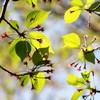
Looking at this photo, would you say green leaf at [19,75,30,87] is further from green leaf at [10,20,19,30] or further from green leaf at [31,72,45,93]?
green leaf at [10,20,19,30]

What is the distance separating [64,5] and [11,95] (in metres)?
3.94

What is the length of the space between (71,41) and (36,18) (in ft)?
0.79

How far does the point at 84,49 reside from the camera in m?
1.65

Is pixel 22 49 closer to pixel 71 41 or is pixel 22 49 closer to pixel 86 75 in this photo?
pixel 71 41

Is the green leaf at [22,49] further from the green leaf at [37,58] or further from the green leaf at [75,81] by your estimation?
the green leaf at [75,81]

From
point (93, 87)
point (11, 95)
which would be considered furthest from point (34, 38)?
point (11, 95)

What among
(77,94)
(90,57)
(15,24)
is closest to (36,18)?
(15,24)

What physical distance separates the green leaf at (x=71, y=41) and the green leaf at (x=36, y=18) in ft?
0.59

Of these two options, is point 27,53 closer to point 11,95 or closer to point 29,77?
point 29,77

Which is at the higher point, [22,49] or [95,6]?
[95,6]

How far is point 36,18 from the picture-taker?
5.01 feet

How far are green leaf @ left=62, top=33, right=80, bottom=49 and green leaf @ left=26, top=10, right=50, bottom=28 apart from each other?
181mm

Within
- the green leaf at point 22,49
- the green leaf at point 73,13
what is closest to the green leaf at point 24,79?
the green leaf at point 22,49

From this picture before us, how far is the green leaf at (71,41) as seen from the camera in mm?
1617
